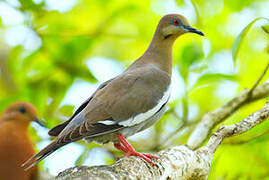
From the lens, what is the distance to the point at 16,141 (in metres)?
4.39

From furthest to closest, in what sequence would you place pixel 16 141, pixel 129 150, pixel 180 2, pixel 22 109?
1. pixel 22 109
2. pixel 16 141
3. pixel 180 2
4. pixel 129 150

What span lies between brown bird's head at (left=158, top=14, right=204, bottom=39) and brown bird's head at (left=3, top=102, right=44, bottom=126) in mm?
1624

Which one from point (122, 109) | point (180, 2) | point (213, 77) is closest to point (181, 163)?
point (122, 109)

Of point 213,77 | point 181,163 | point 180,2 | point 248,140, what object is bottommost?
point 248,140

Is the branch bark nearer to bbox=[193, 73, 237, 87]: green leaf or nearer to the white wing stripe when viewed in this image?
the white wing stripe

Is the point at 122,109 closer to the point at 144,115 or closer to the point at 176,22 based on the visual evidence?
the point at 144,115

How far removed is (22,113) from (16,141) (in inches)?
14.2

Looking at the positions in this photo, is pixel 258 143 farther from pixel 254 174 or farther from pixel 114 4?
pixel 114 4

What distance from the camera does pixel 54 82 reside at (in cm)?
420

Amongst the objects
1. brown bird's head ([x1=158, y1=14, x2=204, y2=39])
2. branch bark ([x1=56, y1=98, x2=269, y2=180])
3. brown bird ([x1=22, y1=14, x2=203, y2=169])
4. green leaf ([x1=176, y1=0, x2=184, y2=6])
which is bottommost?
branch bark ([x1=56, y1=98, x2=269, y2=180])

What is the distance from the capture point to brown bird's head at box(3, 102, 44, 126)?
4.50 metres

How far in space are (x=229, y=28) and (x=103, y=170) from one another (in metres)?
3.66

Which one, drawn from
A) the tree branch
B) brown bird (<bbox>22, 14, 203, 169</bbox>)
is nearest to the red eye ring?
brown bird (<bbox>22, 14, 203, 169</bbox>)

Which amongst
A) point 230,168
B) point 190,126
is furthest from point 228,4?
point 230,168
